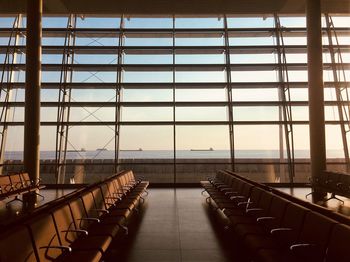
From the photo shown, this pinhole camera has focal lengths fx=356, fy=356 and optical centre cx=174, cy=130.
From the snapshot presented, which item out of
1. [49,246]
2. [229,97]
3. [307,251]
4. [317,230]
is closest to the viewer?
[49,246]

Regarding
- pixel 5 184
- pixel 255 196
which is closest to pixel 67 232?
pixel 255 196

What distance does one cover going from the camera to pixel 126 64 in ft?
45.8

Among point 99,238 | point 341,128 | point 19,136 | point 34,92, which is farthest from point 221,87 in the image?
point 99,238

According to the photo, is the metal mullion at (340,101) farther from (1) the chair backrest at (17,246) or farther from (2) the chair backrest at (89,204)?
(1) the chair backrest at (17,246)

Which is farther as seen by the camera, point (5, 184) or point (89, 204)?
point (5, 184)

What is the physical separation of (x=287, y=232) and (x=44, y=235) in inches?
111

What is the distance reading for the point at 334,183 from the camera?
950cm

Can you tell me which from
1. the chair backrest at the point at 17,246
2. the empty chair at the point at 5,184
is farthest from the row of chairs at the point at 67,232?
the empty chair at the point at 5,184

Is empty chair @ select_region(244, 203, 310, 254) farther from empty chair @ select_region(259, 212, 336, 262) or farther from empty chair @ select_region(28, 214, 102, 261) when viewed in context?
empty chair @ select_region(28, 214, 102, 261)

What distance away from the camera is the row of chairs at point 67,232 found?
321cm

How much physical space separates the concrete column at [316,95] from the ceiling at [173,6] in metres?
1.91

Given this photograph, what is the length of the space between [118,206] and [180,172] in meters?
7.28

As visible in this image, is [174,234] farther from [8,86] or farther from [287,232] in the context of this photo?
[8,86]

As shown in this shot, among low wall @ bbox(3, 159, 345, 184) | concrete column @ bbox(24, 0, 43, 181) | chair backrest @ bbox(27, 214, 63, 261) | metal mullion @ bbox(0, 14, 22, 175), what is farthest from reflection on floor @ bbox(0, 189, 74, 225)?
chair backrest @ bbox(27, 214, 63, 261)
